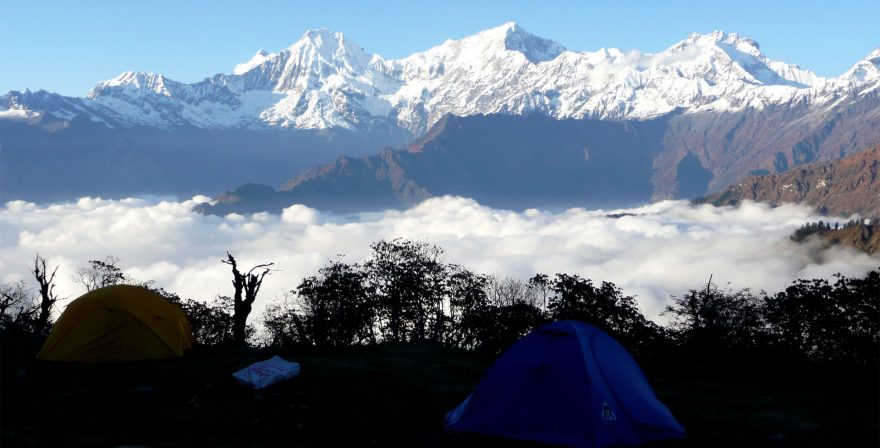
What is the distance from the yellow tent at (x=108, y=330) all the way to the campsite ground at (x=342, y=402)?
30.1 inches

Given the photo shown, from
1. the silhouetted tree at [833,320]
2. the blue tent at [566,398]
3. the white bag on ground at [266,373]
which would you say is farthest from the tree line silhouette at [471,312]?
the blue tent at [566,398]

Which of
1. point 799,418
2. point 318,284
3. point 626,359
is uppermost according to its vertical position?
point 318,284

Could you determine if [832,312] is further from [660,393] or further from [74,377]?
[74,377]

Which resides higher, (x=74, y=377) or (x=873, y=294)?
(x=873, y=294)

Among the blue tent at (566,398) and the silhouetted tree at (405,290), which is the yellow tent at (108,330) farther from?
the silhouetted tree at (405,290)

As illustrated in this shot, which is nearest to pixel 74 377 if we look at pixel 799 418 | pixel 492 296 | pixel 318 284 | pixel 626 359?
pixel 626 359

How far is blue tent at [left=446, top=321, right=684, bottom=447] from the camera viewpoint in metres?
18.1

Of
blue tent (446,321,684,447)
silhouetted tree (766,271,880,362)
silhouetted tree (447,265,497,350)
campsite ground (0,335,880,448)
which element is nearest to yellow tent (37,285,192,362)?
campsite ground (0,335,880,448)

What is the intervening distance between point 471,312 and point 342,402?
3446 cm

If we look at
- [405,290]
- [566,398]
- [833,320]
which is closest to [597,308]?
[405,290]

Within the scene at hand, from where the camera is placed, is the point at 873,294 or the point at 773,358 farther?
the point at 873,294

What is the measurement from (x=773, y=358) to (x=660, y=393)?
9471 millimetres

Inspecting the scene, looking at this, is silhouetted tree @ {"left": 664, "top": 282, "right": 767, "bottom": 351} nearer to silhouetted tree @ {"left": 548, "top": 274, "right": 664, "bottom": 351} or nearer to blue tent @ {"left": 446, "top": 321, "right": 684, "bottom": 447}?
silhouetted tree @ {"left": 548, "top": 274, "right": 664, "bottom": 351}

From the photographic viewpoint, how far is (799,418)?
21.4 metres
